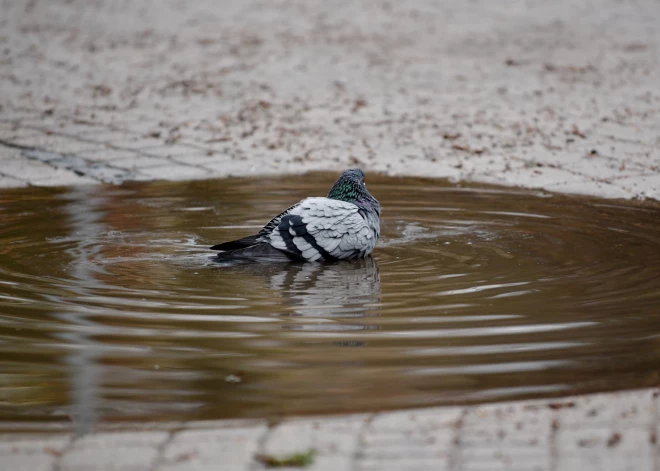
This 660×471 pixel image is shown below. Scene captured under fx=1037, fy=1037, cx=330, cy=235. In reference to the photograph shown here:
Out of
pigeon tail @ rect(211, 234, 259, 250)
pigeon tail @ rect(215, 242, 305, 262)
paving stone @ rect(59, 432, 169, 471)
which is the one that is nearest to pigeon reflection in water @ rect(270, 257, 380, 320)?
pigeon tail @ rect(215, 242, 305, 262)

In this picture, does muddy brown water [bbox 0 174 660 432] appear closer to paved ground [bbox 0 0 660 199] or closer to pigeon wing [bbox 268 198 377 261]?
pigeon wing [bbox 268 198 377 261]

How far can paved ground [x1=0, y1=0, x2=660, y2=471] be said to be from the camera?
285 cm

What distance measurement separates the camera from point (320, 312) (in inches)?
168

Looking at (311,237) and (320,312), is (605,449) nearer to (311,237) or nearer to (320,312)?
(320,312)


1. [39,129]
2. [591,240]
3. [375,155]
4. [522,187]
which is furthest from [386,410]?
[39,129]

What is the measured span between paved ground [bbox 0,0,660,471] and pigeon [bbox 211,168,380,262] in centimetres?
219

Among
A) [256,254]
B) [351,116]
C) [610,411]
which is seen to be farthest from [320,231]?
[351,116]

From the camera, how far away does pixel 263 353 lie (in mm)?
3709

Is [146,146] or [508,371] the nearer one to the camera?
[508,371]

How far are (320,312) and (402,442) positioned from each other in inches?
57.6

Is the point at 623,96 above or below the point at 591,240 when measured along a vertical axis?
above

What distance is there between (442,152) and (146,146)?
2.38 meters

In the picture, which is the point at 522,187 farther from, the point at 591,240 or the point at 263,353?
the point at 263,353

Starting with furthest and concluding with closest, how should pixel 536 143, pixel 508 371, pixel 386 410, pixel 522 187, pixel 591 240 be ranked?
pixel 536 143 < pixel 522 187 < pixel 591 240 < pixel 508 371 < pixel 386 410
